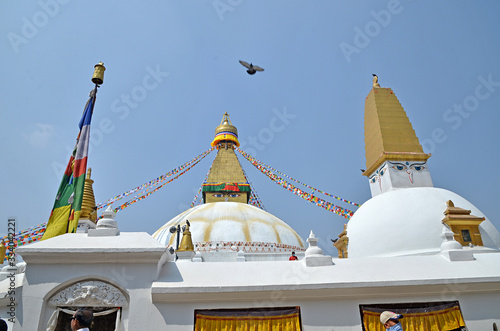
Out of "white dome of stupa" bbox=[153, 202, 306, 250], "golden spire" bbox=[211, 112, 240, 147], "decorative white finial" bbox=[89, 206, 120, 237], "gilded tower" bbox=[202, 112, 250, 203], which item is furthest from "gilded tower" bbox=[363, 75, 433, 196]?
"golden spire" bbox=[211, 112, 240, 147]

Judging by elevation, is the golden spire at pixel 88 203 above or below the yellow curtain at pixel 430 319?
above

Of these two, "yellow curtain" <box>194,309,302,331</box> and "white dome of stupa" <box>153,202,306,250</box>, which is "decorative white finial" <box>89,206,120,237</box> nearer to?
"yellow curtain" <box>194,309,302,331</box>

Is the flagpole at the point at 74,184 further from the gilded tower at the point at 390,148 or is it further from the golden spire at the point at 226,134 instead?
the golden spire at the point at 226,134

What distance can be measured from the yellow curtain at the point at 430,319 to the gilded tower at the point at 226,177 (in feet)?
64.4

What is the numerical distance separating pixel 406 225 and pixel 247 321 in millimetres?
5923

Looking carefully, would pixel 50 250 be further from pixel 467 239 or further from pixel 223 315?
pixel 467 239

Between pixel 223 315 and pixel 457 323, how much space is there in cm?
411

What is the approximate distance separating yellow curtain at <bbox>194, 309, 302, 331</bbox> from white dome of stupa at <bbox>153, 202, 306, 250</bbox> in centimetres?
1249

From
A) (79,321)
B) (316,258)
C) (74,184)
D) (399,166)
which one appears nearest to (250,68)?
(399,166)

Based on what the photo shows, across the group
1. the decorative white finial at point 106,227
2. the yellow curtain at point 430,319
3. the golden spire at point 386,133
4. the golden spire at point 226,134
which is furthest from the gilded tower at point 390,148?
the golden spire at point 226,134

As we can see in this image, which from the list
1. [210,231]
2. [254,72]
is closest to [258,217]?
[210,231]

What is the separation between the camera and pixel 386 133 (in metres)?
12.7

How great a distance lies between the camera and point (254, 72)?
1299 cm

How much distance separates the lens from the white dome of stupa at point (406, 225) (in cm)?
946
